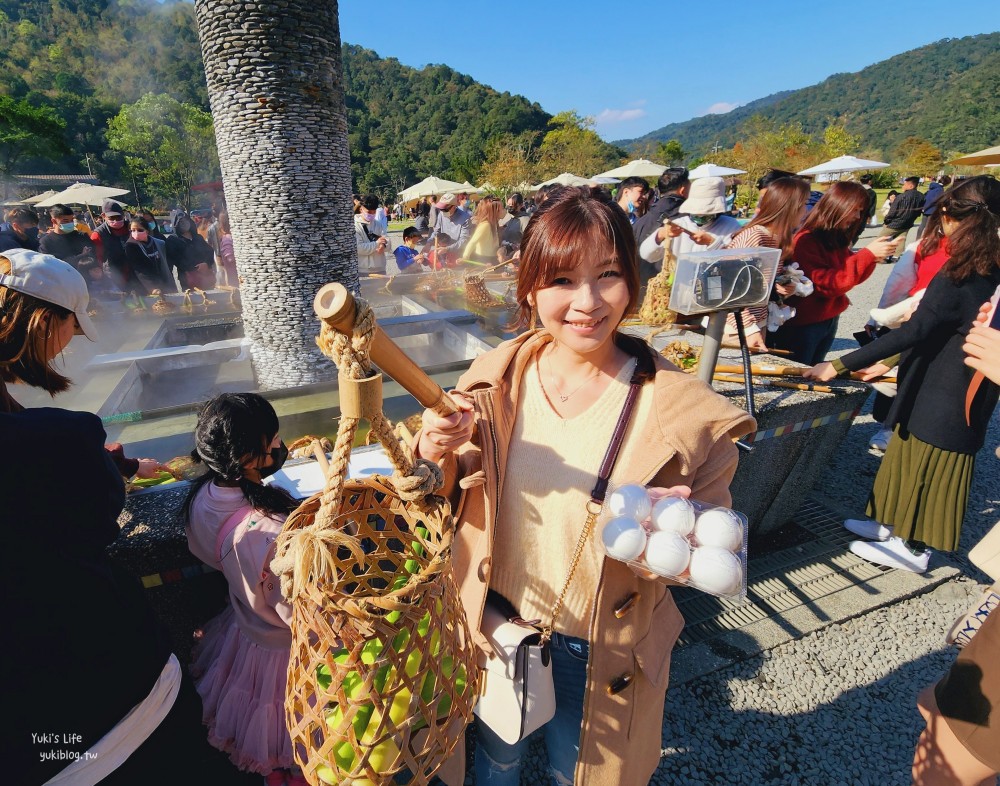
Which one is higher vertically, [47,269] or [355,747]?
[47,269]

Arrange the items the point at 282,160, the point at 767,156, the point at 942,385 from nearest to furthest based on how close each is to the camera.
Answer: the point at 942,385 → the point at 282,160 → the point at 767,156

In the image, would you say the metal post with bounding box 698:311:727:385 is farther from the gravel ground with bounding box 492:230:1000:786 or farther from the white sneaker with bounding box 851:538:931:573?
the white sneaker with bounding box 851:538:931:573

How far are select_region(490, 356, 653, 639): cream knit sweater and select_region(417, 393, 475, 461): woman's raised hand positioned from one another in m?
0.24

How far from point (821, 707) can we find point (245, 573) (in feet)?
9.23

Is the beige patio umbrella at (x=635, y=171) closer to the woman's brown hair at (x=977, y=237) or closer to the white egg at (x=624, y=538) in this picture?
the woman's brown hair at (x=977, y=237)

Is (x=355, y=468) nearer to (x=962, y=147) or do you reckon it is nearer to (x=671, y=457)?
(x=671, y=457)

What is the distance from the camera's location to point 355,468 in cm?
236

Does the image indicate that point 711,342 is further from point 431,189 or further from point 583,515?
point 431,189

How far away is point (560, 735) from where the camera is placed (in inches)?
66.1

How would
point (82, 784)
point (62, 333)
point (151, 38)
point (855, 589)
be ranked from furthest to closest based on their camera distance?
point (151, 38)
point (855, 589)
point (62, 333)
point (82, 784)

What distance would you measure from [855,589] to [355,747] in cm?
340

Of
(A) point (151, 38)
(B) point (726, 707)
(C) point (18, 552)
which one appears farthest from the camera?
(A) point (151, 38)

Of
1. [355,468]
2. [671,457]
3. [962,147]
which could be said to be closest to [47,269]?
[355,468]

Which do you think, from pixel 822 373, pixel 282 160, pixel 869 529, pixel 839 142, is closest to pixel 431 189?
pixel 282 160
